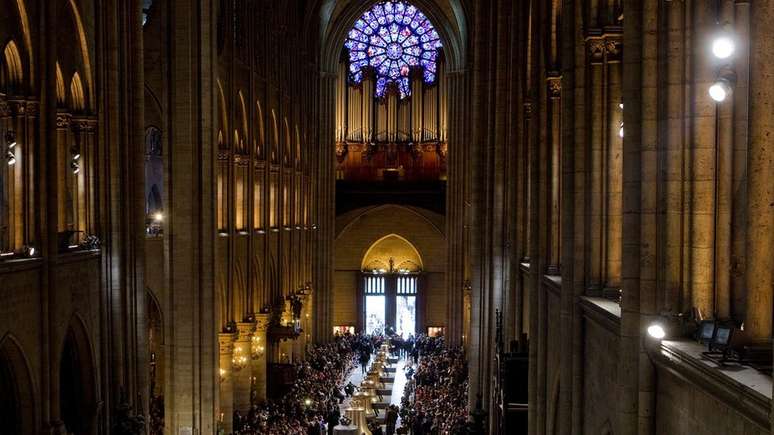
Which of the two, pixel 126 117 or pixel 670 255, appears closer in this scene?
pixel 670 255

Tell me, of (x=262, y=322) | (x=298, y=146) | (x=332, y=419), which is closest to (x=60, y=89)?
(x=332, y=419)

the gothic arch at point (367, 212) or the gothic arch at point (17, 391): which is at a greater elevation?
the gothic arch at point (367, 212)

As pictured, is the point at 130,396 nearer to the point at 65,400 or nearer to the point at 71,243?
the point at 65,400

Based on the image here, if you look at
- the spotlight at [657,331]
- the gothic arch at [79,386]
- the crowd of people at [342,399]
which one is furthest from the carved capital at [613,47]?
the crowd of people at [342,399]

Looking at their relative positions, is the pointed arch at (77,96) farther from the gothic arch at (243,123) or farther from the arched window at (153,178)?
the gothic arch at (243,123)

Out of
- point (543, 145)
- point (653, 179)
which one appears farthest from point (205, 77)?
point (653, 179)

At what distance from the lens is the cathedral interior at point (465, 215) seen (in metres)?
7.41

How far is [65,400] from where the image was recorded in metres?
16.1

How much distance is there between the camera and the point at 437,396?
2944 centimetres

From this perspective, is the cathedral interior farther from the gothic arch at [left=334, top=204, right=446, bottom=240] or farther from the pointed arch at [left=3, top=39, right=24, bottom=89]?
the gothic arch at [left=334, top=204, right=446, bottom=240]

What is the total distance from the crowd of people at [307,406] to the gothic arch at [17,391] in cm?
1027

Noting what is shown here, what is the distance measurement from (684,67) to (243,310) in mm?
22033

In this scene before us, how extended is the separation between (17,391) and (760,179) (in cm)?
1175

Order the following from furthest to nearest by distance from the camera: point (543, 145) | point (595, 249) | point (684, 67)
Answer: point (543, 145) < point (595, 249) < point (684, 67)
